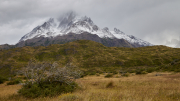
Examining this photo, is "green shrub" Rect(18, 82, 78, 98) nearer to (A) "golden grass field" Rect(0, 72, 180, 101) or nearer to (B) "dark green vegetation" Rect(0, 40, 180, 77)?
(A) "golden grass field" Rect(0, 72, 180, 101)

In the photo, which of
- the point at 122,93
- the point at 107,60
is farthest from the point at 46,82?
the point at 107,60

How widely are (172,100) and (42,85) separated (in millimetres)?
10278

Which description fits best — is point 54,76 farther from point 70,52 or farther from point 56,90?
point 70,52

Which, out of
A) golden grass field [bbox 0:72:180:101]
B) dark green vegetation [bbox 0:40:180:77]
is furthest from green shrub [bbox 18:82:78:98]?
dark green vegetation [bbox 0:40:180:77]

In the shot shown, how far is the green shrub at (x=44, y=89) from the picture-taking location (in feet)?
28.5

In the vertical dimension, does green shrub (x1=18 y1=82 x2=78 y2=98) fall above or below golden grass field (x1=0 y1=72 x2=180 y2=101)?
above

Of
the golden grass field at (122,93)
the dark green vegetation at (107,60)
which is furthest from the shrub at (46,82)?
the dark green vegetation at (107,60)

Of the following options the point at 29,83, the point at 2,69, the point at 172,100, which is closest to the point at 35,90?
the point at 29,83

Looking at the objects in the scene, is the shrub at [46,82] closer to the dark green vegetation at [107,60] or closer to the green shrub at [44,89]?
the green shrub at [44,89]

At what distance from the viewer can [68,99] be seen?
22.3 ft

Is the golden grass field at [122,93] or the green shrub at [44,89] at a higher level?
the green shrub at [44,89]

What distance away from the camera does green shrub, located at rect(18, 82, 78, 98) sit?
8688 millimetres

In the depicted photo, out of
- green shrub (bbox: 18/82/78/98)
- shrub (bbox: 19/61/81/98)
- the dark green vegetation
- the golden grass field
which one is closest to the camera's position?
the golden grass field

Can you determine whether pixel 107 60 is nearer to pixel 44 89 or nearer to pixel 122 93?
pixel 122 93
